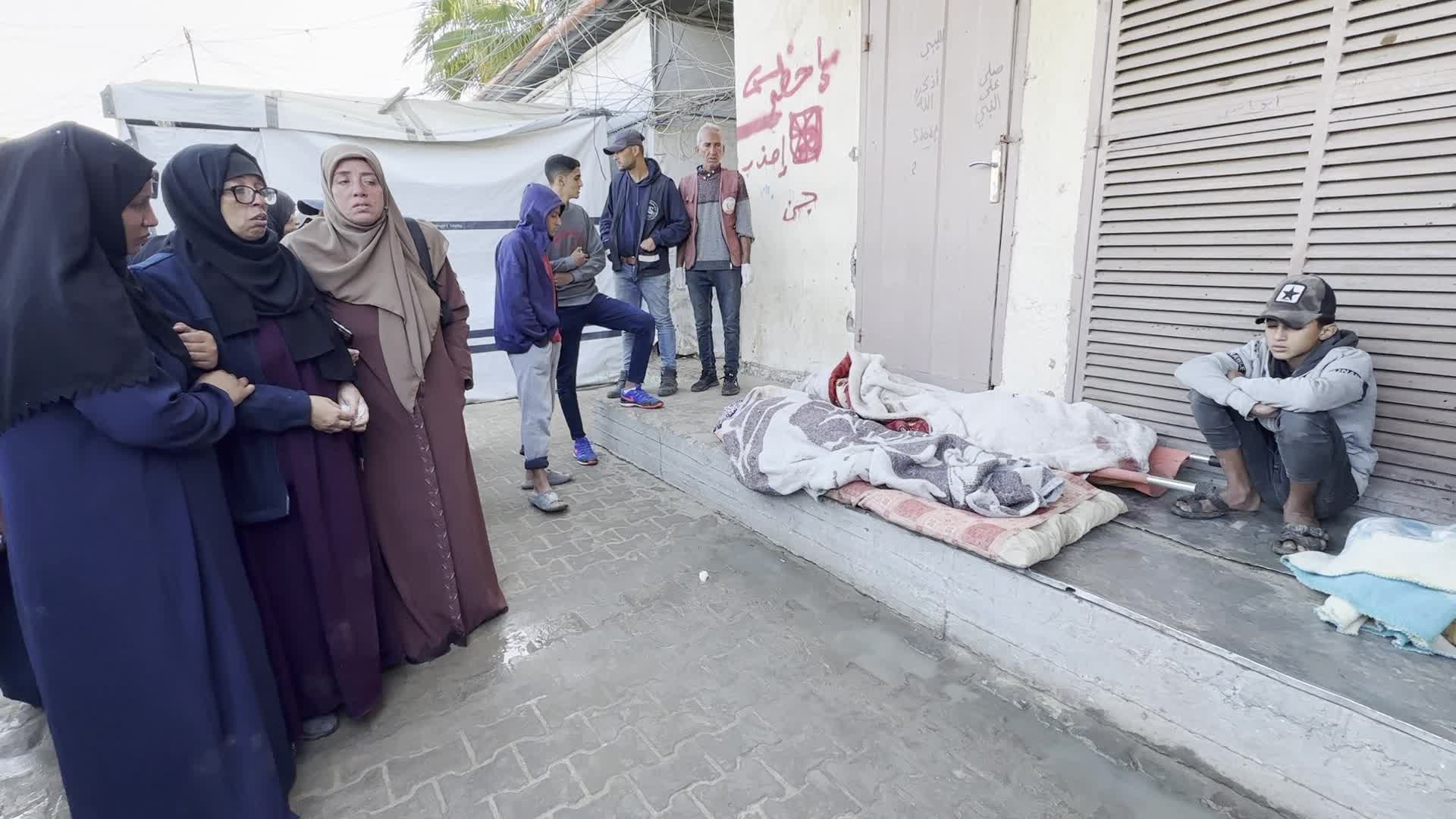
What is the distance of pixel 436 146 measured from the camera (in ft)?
20.1

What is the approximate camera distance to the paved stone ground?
1.84 meters

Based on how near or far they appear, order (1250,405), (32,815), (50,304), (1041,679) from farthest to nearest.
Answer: (1250,405) → (1041,679) → (32,815) → (50,304)

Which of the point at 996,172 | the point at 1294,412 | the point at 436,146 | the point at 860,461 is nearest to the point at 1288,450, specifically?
the point at 1294,412

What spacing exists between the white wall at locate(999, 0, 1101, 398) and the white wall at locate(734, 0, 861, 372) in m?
1.32

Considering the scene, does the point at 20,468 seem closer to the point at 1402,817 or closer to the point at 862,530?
the point at 862,530

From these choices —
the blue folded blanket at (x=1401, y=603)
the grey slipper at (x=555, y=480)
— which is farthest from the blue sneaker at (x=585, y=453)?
the blue folded blanket at (x=1401, y=603)

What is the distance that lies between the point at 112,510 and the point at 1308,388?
333cm

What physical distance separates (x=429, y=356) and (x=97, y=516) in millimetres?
1133

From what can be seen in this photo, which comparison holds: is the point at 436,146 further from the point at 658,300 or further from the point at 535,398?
the point at 535,398

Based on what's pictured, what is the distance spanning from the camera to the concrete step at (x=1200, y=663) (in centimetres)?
160

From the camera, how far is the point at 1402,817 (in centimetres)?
156

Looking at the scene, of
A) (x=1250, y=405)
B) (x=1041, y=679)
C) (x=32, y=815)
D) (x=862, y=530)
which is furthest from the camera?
(x=862, y=530)

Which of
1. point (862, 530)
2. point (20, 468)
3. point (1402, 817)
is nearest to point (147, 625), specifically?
point (20, 468)

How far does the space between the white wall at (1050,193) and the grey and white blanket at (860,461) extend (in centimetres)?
95
